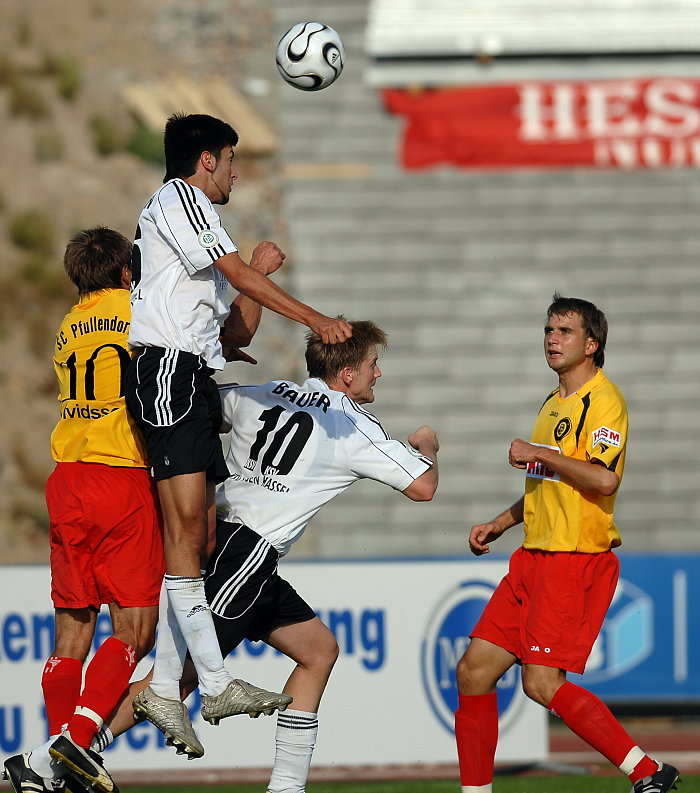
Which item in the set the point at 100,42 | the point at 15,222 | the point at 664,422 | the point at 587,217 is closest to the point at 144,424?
the point at 664,422

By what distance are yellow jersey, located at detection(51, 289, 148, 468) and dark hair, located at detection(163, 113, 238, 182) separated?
0.60 metres

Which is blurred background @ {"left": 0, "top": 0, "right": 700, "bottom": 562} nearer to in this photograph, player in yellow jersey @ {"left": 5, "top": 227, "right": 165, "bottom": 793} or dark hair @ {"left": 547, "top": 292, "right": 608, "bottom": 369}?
dark hair @ {"left": 547, "top": 292, "right": 608, "bottom": 369}

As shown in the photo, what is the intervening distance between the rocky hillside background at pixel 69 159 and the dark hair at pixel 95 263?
8015 millimetres

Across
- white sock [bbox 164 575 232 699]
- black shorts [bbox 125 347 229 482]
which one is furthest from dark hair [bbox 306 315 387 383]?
white sock [bbox 164 575 232 699]

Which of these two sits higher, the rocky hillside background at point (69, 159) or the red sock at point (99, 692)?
the rocky hillside background at point (69, 159)

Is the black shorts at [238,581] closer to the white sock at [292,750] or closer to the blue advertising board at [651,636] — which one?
the white sock at [292,750]

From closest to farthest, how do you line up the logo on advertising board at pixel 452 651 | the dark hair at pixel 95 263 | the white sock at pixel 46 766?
the white sock at pixel 46 766 < the dark hair at pixel 95 263 < the logo on advertising board at pixel 452 651

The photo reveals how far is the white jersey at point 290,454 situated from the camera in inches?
199

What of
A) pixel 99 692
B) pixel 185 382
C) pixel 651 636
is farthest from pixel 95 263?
pixel 651 636

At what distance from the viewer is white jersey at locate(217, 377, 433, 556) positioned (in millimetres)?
5062

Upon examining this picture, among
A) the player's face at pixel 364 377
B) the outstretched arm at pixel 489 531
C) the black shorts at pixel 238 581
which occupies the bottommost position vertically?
the black shorts at pixel 238 581

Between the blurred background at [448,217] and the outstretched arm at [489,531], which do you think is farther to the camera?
the blurred background at [448,217]

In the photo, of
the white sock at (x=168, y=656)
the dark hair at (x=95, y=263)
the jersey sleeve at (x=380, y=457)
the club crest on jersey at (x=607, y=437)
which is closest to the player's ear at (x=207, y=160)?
the dark hair at (x=95, y=263)

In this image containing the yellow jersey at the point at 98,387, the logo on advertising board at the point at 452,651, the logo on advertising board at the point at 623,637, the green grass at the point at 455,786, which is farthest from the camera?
the logo on advertising board at the point at 623,637
